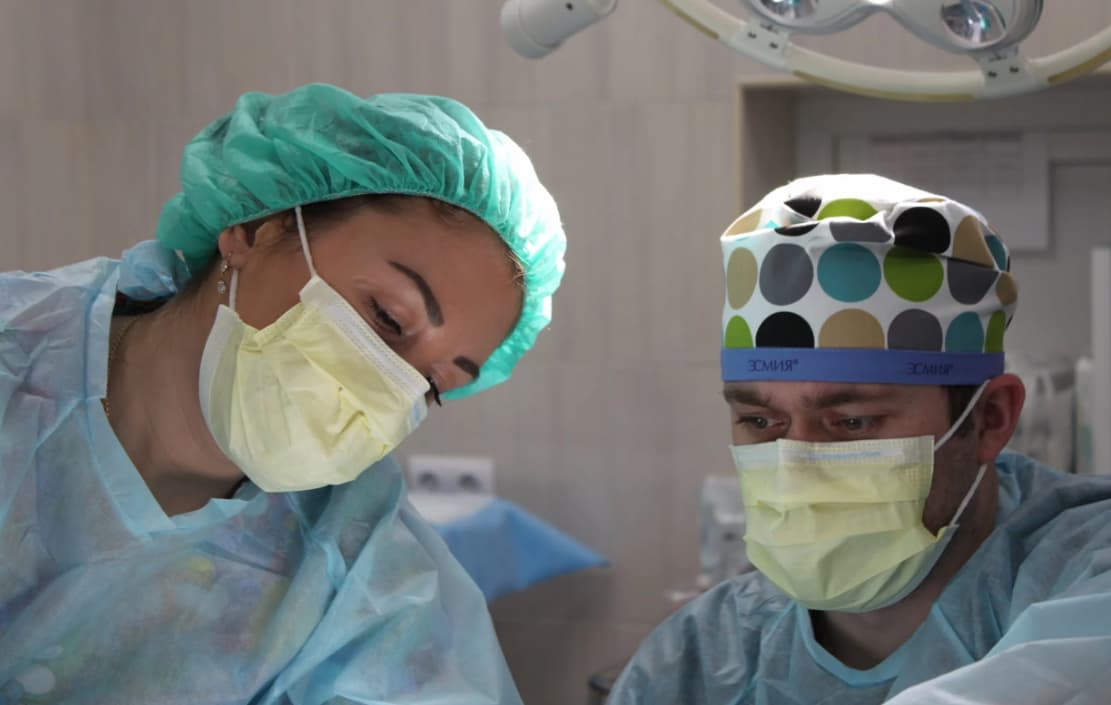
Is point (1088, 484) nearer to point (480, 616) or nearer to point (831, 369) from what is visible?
point (831, 369)

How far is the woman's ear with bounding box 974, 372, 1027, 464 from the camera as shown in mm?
1556

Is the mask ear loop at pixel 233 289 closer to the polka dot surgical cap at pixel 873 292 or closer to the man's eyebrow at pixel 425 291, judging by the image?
the man's eyebrow at pixel 425 291

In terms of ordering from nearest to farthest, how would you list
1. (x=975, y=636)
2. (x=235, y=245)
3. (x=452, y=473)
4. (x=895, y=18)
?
(x=895, y=18) < (x=975, y=636) < (x=235, y=245) < (x=452, y=473)

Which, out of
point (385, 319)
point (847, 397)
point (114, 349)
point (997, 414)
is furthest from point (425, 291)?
point (997, 414)

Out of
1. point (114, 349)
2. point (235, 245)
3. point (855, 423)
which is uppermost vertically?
point (235, 245)

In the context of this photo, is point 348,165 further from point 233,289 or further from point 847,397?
point 847,397

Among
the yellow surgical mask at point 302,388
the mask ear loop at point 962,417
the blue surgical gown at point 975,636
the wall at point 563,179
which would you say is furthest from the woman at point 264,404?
the wall at point 563,179

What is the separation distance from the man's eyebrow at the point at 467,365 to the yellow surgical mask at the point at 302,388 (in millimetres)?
76

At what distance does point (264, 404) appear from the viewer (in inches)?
57.8

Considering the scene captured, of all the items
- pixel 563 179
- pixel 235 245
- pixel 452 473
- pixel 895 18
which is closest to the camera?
pixel 895 18

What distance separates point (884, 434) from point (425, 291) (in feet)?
1.80

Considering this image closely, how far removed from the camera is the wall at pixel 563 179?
2904 mm

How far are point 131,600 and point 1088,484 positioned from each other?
1102mm

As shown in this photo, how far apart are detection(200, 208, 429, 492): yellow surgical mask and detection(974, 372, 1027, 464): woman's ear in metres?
0.69
